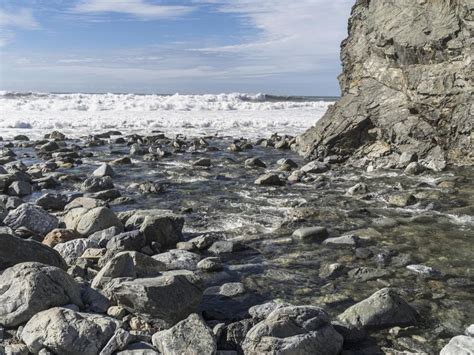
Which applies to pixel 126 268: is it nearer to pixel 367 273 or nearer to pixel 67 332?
pixel 67 332

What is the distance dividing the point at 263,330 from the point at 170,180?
10.9 metres

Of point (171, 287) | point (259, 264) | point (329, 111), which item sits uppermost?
point (329, 111)

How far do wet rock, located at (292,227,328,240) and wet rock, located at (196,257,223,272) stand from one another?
2.10 metres

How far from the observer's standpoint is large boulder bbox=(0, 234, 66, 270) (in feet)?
20.1

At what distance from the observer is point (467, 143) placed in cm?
1591

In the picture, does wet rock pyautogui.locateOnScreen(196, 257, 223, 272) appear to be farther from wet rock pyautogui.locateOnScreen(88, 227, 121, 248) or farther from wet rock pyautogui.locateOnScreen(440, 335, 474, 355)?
wet rock pyautogui.locateOnScreen(440, 335, 474, 355)

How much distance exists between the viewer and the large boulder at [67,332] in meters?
4.56

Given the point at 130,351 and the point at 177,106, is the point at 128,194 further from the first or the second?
the point at 177,106

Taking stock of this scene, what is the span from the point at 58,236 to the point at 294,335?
5.13 metres

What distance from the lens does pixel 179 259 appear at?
7.79 m

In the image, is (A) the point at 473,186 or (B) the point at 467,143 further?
(B) the point at 467,143

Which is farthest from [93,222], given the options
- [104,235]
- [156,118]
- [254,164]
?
[156,118]

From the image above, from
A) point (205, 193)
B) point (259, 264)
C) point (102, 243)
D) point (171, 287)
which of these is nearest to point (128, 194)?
point (205, 193)

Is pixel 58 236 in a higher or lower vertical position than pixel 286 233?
higher
